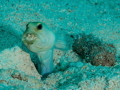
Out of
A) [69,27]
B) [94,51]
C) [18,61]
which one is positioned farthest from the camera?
[69,27]

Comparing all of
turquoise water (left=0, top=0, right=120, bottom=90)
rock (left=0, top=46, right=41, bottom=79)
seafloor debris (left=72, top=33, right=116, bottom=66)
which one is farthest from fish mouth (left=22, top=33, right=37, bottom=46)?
seafloor debris (left=72, top=33, right=116, bottom=66)

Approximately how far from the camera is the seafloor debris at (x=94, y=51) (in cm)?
289

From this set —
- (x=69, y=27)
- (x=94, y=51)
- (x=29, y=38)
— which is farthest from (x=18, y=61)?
(x=69, y=27)

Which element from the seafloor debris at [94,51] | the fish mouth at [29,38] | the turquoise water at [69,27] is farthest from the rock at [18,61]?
the seafloor debris at [94,51]

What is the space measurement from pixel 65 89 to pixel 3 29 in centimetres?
219

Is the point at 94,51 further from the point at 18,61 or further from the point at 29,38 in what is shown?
the point at 29,38

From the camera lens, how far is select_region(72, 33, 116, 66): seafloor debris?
2.89 meters

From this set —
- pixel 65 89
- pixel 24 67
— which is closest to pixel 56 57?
pixel 24 67

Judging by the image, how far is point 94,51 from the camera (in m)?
3.02

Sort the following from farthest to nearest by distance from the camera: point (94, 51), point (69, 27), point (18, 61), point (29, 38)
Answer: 1. point (69, 27)
2. point (94, 51)
3. point (18, 61)
4. point (29, 38)

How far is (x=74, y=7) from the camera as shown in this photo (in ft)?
16.7

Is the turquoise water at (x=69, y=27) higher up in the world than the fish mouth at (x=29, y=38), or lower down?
lower down

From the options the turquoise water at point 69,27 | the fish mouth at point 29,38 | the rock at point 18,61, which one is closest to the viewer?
the fish mouth at point 29,38

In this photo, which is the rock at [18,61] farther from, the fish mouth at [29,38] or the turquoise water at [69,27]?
the fish mouth at [29,38]
